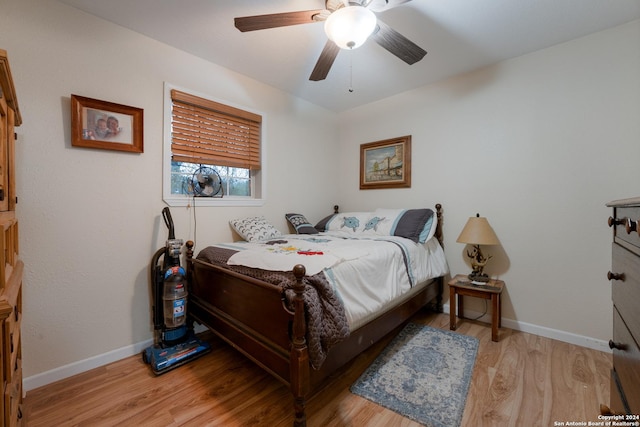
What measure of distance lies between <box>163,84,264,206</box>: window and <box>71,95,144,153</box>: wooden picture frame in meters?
0.23

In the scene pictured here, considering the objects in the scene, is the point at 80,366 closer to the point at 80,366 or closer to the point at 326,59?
the point at 80,366

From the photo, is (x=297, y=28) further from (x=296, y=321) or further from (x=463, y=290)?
(x=463, y=290)

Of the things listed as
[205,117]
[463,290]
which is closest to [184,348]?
[205,117]

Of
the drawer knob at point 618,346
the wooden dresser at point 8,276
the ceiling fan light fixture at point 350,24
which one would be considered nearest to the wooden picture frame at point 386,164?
the ceiling fan light fixture at point 350,24

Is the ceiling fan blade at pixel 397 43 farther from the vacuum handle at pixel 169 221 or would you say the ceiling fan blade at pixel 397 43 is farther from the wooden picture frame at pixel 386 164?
the vacuum handle at pixel 169 221

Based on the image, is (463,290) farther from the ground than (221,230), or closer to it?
closer to it

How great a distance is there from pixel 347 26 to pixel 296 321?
156 centimetres

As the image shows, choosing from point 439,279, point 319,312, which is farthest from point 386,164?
point 319,312

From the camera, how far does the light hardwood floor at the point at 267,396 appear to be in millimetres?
1388

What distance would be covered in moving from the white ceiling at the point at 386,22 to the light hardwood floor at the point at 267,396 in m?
2.46

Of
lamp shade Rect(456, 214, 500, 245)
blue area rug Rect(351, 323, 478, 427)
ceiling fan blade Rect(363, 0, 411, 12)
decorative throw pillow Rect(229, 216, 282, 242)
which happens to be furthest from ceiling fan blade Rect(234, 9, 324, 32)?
blue area rug Rect(351, 323, 478, 427)

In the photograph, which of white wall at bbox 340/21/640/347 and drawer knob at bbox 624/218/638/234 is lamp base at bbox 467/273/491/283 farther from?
drawer knob at bbox 624/218/638/234

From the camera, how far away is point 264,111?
2.87 meters

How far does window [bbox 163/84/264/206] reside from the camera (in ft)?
7.38
